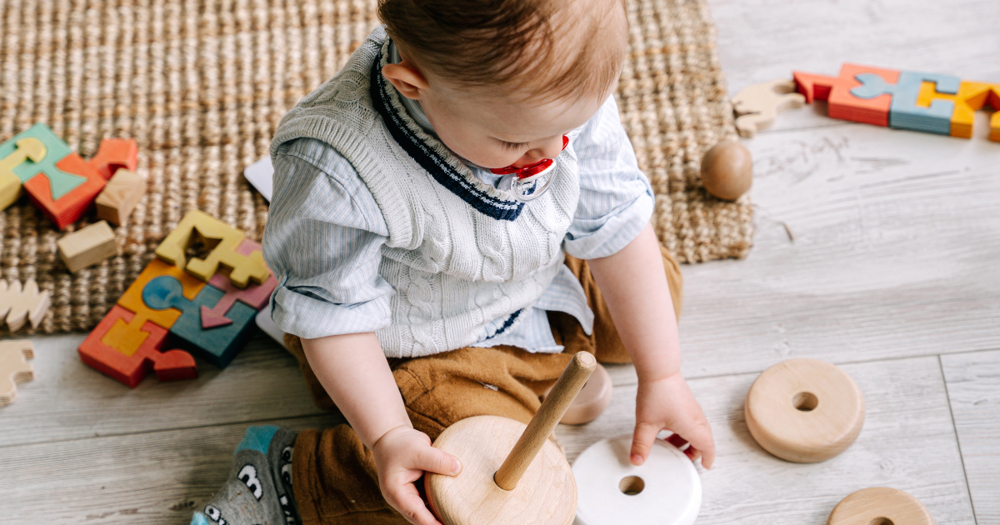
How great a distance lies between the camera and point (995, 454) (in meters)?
0.71

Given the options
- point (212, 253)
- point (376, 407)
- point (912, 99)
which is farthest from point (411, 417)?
point (912, 99)

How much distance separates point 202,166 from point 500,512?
0.59 m

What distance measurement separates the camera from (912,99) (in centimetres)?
93

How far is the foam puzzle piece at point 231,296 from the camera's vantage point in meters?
0.79

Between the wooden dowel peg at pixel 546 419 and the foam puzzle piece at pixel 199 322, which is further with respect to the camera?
the foam puzzle piece at pixel 199 322

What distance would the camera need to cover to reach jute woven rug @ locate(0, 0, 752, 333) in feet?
2.81

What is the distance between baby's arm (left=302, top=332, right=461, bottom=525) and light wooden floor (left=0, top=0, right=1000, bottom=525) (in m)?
0.20

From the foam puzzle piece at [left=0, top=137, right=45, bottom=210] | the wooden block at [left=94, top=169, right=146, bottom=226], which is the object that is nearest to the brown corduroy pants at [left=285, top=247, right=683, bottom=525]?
the wooden block at [left=94, top=169, right=146, bottom=226]

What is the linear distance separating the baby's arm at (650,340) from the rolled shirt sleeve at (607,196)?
0.06 ft

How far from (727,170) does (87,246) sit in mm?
675

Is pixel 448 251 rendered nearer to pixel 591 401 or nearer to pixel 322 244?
pixel 322 244

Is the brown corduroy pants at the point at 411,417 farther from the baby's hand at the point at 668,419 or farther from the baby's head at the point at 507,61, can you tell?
the baby's head at the point at 507,61

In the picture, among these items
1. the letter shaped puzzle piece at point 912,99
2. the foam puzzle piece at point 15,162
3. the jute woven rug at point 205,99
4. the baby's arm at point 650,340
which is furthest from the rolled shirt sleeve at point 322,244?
the letter shaped puzzle piece at point 912,99

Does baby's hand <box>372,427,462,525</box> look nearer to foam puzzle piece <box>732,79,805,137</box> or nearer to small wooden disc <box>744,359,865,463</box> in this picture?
small wooden disc <box>744,359,865,463</box>
